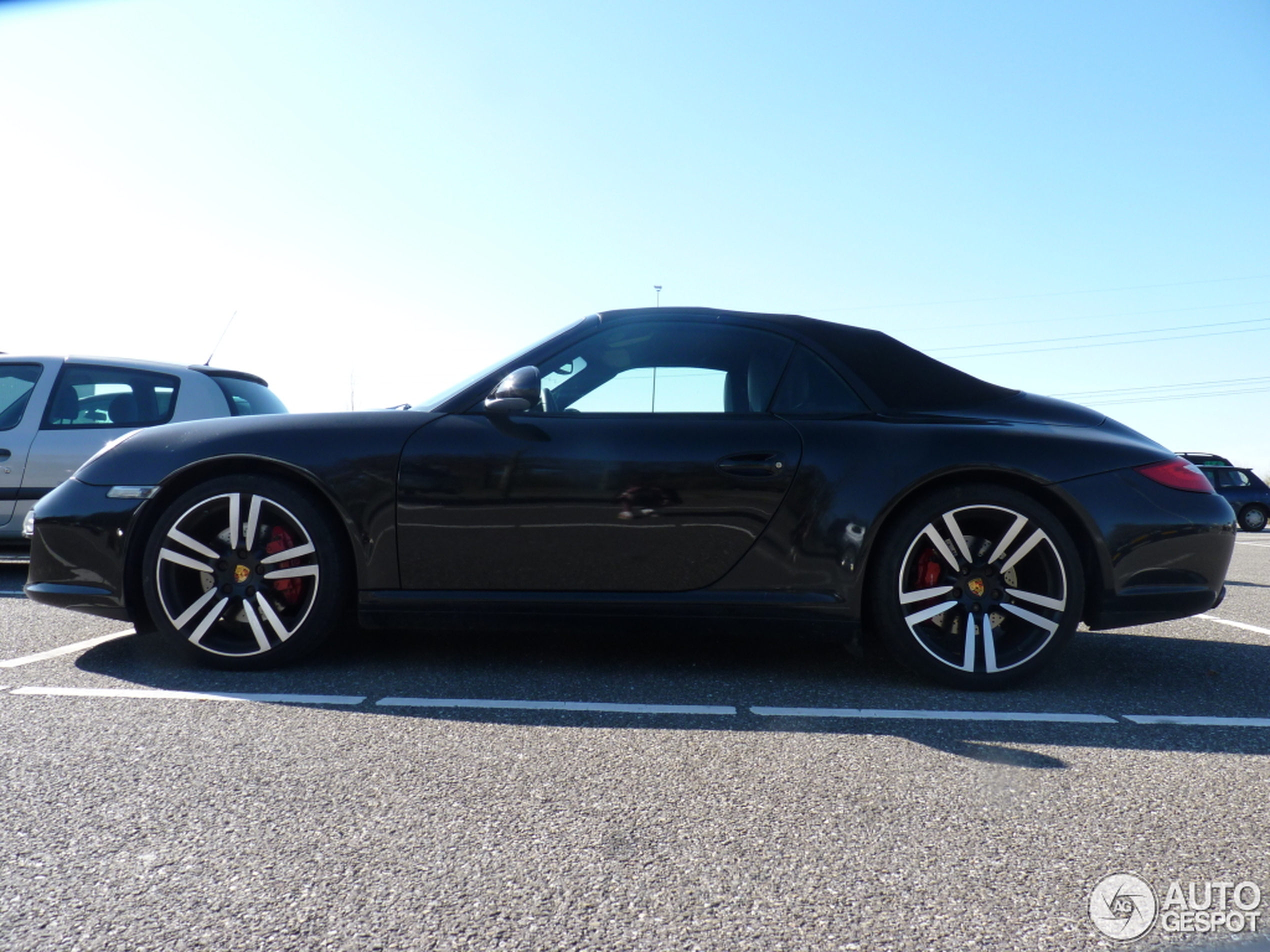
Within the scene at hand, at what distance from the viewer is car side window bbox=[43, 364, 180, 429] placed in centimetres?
650

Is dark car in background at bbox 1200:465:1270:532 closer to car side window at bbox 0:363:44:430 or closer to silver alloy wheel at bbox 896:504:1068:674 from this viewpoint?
silver alloy wheel at bbox 896:504:1068:674

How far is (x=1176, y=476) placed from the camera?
3.57m

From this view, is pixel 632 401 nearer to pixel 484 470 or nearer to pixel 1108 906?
pixel 484 470

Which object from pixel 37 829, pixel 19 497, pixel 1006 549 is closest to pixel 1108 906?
pixel 1006 549

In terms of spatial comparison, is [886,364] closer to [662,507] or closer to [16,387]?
[662,507]

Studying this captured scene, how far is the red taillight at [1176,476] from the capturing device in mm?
3543

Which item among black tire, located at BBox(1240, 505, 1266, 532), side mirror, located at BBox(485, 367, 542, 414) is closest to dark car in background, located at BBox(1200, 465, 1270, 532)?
black tire, located at BBox(1240, 505, 1266, 532)

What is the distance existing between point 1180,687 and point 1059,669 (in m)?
0.45

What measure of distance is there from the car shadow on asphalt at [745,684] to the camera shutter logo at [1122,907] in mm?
732

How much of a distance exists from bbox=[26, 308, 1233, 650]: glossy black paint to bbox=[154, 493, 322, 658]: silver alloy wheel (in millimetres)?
148

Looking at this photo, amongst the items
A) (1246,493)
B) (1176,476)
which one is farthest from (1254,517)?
(1176,476)

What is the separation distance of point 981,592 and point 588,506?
1.45 meters

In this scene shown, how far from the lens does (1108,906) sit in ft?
5.68

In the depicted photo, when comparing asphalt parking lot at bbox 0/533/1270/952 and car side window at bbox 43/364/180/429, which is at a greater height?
car side window at bbox 43/364/180/429
